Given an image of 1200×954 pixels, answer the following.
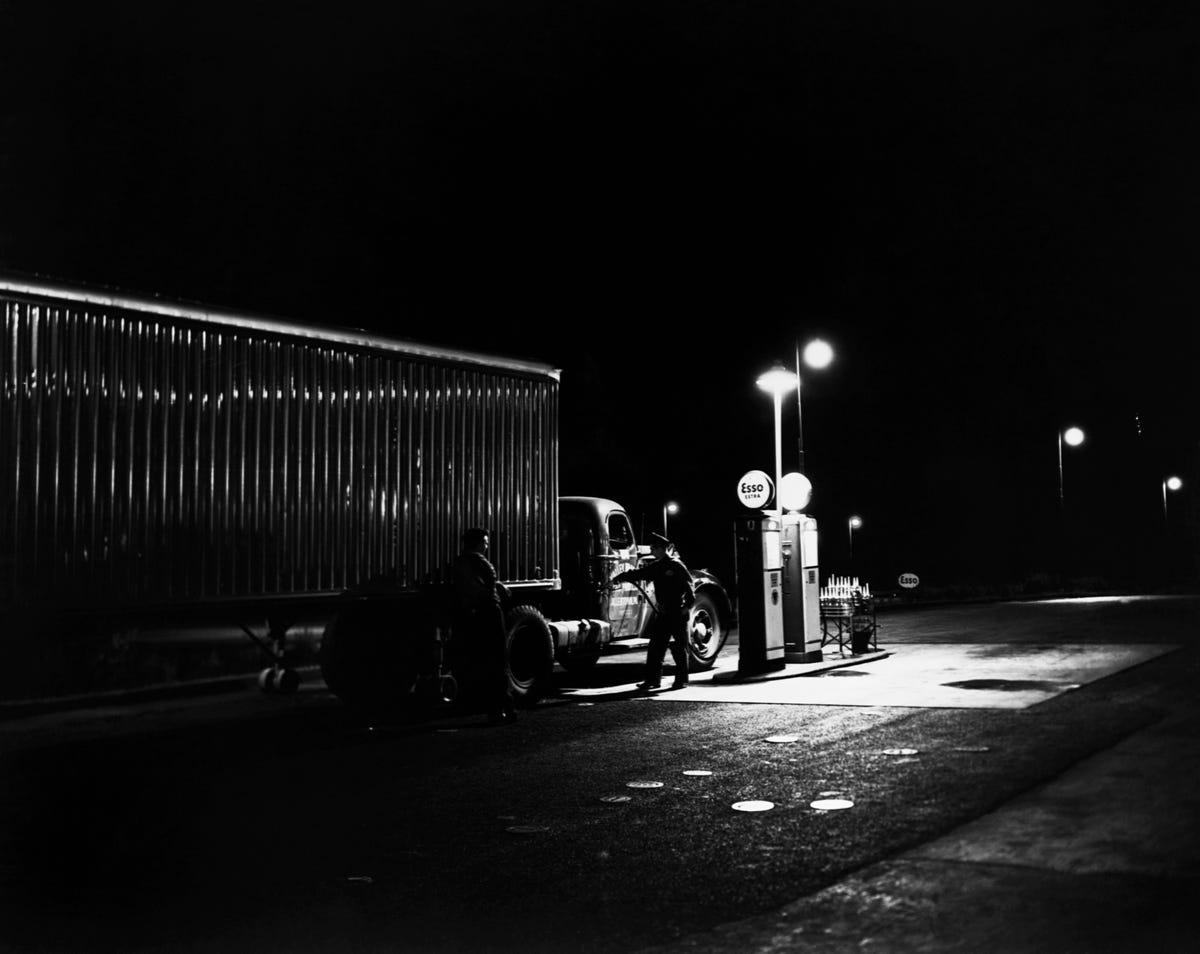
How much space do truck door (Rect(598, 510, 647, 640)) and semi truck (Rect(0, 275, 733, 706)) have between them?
0.06 meters

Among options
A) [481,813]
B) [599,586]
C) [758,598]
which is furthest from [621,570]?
[481,813]

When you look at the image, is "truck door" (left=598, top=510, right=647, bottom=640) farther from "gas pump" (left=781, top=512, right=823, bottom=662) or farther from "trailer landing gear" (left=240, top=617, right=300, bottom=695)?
"trailer landing gear" (left=240, top=617, right=300, bottom=695)

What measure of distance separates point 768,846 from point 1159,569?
81.0 metres

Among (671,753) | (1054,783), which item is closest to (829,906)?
(1054,783)

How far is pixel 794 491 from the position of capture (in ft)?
62.9

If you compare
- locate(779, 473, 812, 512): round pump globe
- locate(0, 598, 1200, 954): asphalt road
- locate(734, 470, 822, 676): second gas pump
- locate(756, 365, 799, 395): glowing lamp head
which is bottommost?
locate(0, 598, 1200, 954): asphalt road

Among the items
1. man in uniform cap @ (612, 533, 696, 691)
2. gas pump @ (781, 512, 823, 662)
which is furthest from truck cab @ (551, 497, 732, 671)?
gas pump @ (781, 512, 823, 662)

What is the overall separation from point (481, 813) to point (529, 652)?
6.95m

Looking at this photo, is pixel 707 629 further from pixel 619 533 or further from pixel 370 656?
pixel 370 656

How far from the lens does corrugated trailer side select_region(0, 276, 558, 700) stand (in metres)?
10.9

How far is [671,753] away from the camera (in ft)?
34.5

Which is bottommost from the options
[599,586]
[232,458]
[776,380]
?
[599,586]

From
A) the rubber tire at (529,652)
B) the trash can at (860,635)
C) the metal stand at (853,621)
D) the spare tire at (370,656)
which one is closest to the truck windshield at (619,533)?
the rubber tire at (529,652)

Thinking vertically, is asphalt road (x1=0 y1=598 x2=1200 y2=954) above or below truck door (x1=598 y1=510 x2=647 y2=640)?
below
